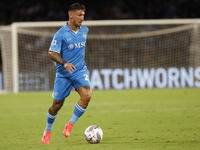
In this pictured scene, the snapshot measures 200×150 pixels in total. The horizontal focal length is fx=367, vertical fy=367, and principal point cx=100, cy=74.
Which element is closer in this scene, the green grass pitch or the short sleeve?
the green grass pitch

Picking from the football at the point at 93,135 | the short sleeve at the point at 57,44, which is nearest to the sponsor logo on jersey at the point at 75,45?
the short sleeve at the point at 57,44

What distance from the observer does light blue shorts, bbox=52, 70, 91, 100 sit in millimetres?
5699

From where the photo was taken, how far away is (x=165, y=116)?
8773mm

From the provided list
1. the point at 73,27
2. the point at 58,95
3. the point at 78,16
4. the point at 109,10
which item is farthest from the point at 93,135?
the point at 109,10

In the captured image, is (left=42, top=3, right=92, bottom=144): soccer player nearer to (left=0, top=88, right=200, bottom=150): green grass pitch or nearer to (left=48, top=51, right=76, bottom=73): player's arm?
(left=48, top=51, right=76, bottom=73): player's arm

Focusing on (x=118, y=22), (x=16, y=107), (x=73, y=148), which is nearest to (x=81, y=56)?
(x=73, y=148)

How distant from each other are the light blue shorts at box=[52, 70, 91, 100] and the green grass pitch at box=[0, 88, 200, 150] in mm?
745

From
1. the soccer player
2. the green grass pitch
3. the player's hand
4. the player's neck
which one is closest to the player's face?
the soccer player

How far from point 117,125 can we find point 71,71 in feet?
7.80

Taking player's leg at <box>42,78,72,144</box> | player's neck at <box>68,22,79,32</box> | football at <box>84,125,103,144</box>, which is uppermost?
player's neck at <box>68,22,79,32</box>

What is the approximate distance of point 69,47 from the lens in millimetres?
5766

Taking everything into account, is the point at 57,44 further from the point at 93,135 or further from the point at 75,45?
the point at 93,135

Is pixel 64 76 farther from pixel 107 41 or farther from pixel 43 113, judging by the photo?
pixel 107 41

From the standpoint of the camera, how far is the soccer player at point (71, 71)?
5664mm
